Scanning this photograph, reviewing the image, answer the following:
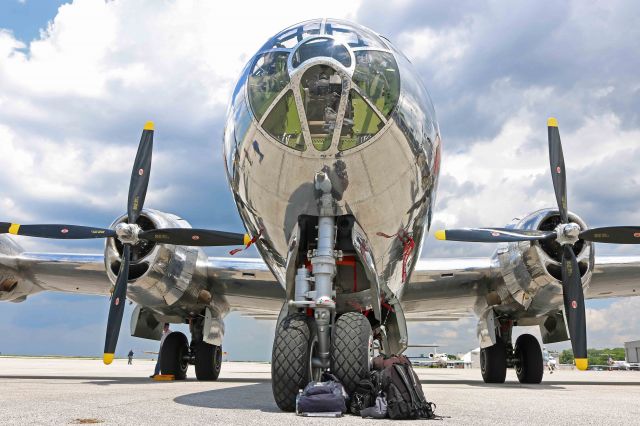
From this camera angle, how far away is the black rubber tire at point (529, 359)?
46.2ft

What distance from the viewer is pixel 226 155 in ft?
23.8

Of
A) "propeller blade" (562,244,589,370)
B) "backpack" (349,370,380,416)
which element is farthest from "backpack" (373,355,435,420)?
"propeller blade" (562,244,589,370)

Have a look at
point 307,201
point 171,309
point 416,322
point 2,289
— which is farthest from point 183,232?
point 416,322

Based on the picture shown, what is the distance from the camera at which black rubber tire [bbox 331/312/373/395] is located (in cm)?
593

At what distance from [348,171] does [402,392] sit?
235cm

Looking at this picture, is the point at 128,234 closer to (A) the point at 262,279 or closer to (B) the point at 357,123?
(A) the point at 262,279

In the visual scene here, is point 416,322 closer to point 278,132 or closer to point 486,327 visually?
point 486,327

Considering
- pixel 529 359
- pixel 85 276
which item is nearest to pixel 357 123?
pixel 529 359

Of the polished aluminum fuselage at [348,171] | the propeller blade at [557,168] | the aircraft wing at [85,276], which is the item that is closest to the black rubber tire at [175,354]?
the aircraft wing at [85,276]

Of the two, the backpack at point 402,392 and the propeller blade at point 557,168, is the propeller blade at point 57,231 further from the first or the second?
the propeller blade at point 557,168

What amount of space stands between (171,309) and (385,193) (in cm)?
837

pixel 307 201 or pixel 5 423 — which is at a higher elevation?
pixel 307 201

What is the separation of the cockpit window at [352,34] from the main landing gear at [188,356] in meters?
9.71

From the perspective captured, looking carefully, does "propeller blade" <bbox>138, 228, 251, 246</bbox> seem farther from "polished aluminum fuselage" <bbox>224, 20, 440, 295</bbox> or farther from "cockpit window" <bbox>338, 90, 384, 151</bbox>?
"cockpit window" <bbox>338, 90, 384, 151</bbox>
